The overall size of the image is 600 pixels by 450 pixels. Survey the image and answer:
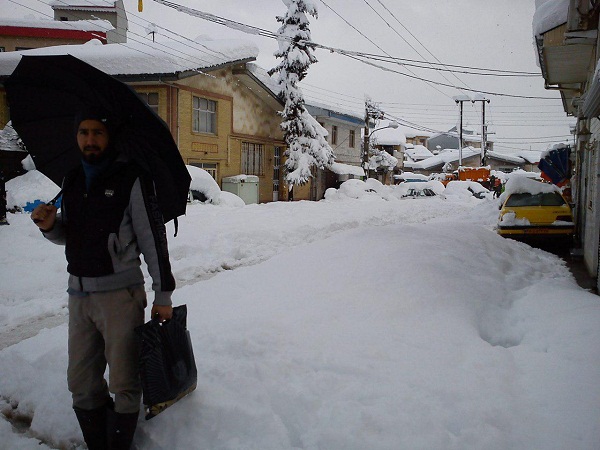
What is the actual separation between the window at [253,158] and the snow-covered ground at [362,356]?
18.7m

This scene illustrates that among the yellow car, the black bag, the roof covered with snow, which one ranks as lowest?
the black bag

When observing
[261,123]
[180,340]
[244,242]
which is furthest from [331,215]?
[180,340]

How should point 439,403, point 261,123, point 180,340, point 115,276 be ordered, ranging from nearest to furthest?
point 115,276
point 180,340
point 439,403
point 261,123

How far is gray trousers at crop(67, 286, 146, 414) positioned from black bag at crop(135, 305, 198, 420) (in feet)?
0.32

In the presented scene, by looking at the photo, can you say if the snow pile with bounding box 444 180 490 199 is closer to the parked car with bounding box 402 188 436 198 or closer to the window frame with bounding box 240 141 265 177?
the parked car with bounding box 402 188 436 198

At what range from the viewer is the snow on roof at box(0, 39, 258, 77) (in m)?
19.1

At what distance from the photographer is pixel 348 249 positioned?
6.63 m

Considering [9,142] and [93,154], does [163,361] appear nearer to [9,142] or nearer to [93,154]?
[93,154]

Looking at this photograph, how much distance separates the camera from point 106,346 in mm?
2576

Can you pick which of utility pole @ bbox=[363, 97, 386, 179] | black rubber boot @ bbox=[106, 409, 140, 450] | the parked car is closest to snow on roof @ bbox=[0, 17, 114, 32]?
utility pole @ bbox=[363, 97, 386, 179]

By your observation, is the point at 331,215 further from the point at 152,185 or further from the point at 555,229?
the point at 152,185

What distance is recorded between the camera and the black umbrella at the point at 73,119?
263cm

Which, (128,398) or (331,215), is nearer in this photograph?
(128,398)

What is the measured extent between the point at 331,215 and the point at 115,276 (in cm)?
1511
